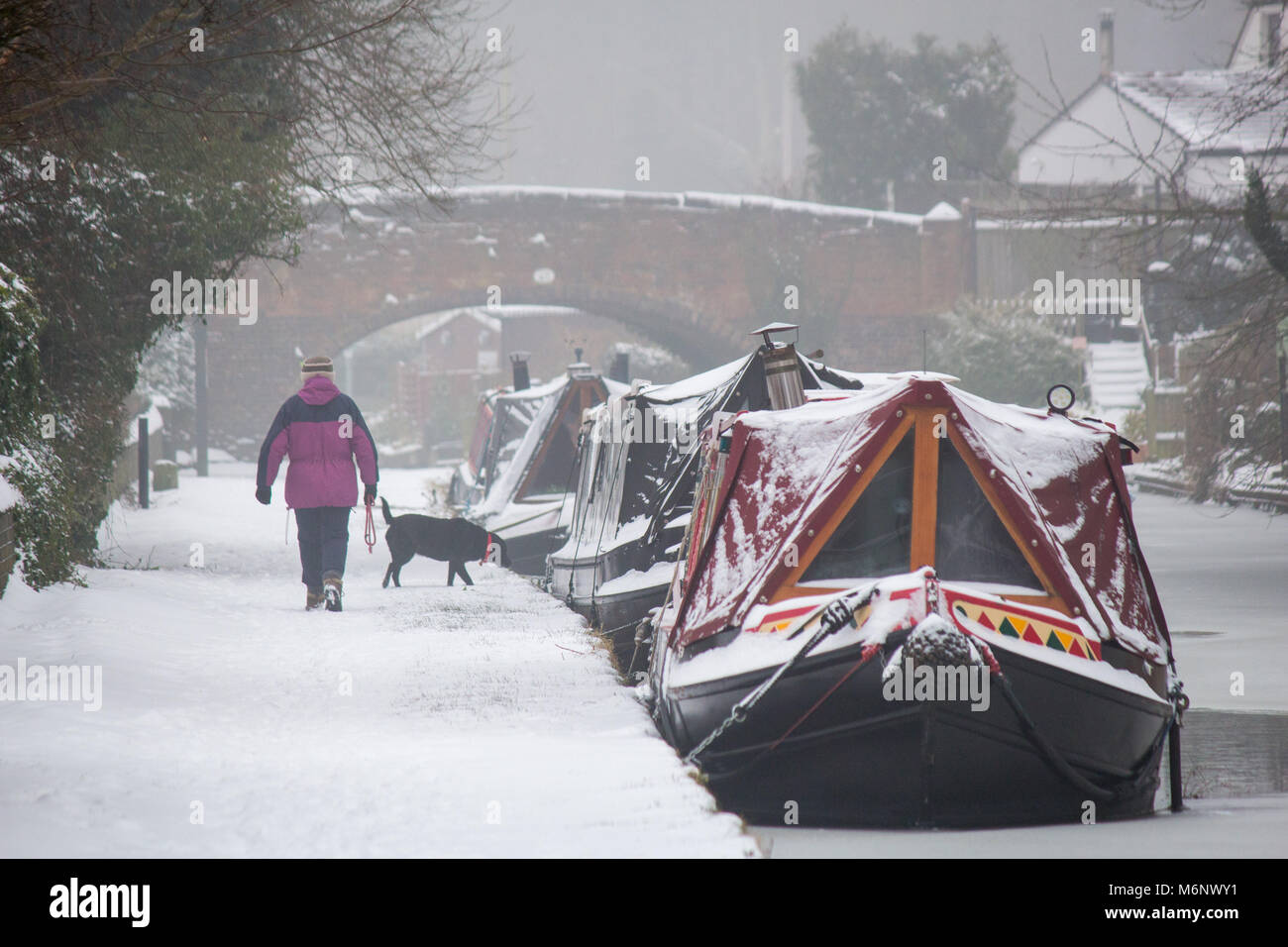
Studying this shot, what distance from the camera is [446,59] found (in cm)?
1362

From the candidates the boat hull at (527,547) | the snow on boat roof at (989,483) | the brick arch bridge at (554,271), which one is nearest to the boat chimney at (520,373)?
the boat hull at (527,547)

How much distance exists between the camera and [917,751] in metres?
5.62

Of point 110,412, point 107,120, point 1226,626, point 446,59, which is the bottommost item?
point 1226,626

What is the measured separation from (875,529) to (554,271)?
25.0 metres

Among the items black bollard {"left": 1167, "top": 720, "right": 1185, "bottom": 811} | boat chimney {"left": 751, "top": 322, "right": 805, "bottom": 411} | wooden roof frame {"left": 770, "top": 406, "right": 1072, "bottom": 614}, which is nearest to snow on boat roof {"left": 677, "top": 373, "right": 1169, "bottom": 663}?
wooden roof frame {"left": 770, "top": 406, "right": 1072, "bottom": 614}

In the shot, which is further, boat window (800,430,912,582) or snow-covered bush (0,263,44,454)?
snow-covered bush (0,263,44,454)

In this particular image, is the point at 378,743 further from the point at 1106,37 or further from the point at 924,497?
the point at 1106,37

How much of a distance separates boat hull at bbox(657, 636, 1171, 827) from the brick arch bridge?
23695mm

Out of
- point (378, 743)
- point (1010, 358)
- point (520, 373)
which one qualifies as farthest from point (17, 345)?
point (1010, 358)

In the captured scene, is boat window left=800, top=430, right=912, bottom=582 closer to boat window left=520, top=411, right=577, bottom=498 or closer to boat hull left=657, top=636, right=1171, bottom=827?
boat hull left=657, top=636, right=1171, bottom=827

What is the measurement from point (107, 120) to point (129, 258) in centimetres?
101

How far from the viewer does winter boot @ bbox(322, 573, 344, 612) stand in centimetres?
924
